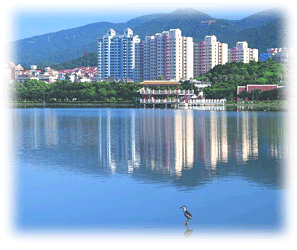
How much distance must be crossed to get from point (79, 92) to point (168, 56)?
1678 inches

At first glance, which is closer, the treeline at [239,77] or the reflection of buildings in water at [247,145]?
the reflection of buildings in water at [247,145]

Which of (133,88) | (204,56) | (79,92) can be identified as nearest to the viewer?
(133,88)

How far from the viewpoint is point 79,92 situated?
8406 cm

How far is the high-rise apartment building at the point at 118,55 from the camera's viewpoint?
449 ft

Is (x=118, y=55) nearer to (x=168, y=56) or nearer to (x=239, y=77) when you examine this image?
(x=168, y=56)

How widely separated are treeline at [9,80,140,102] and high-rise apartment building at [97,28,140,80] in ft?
158

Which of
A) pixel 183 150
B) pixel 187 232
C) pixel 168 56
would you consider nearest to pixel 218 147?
pixel 183 150

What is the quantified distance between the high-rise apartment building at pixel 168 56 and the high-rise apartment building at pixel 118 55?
5.99 meters

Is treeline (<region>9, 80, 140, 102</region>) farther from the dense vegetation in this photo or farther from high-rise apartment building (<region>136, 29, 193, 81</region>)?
high-rise apartment building (<region>136, 29, 193, 81</region>)

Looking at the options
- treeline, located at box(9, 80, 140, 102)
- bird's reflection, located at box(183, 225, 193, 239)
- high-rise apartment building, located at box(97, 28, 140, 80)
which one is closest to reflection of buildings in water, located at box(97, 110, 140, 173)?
bird's reflection, located at box(183, 225, 193, 239)

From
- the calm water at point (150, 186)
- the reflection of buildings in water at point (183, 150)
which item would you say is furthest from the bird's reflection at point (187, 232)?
the reflection of buildings in water at point (183, 150)

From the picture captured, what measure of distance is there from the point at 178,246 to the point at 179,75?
117 metres

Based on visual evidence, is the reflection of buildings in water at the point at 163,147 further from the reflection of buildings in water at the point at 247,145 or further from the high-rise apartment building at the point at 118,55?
the high-rise apartment building at the point at 118,55

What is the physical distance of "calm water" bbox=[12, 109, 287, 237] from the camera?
893 centimetres
